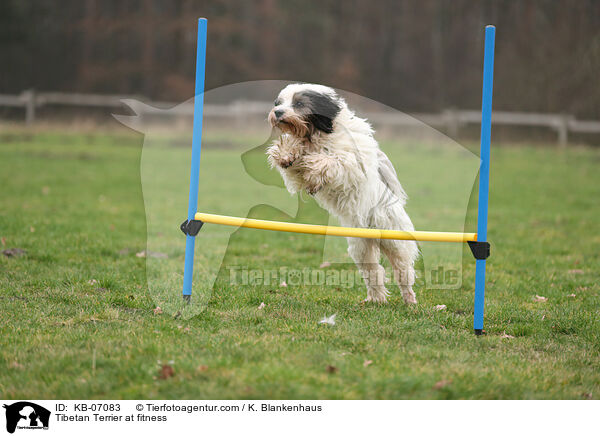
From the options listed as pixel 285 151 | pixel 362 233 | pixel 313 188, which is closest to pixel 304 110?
pixel 285 151

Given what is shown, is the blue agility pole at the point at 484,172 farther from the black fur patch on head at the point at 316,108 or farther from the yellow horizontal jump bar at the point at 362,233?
the black fur patch on head at the point at 316,108

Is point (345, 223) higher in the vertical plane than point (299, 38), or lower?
lower

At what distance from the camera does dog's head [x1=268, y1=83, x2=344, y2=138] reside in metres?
4.13

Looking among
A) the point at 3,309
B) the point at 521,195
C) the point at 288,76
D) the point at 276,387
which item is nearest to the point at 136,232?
the point at 3,309

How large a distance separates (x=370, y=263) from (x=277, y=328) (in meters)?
1.02

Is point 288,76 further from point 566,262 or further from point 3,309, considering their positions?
point 3,309

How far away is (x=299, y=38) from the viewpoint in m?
30.0

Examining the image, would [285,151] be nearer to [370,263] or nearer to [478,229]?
[370,263]

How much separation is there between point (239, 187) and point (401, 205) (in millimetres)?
6653

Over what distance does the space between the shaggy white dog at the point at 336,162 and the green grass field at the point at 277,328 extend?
2.26 feet

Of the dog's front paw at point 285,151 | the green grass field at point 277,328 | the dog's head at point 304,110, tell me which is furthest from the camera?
the dog's front paw at point 285,151

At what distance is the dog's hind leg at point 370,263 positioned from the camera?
4.63 metres

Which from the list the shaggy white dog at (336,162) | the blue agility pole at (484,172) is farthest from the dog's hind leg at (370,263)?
the blue agility pole at (484,172)
